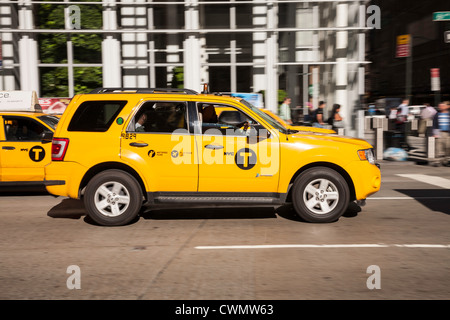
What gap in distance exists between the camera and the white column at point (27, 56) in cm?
1892

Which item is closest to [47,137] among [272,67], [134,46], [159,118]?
[159,118]

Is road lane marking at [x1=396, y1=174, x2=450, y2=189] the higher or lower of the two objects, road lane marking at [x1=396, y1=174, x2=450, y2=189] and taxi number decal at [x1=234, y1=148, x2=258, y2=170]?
the lower

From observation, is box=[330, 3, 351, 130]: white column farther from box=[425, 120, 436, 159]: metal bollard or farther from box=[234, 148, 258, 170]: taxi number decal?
box=[234, 148, 258, 170]: taxi number decal

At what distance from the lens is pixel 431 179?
39.2 feet

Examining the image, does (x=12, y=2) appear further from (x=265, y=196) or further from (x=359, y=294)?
(x=359, y=294)

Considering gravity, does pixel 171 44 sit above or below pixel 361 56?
above

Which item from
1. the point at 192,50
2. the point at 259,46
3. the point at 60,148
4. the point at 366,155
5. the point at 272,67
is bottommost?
the point at 366,155

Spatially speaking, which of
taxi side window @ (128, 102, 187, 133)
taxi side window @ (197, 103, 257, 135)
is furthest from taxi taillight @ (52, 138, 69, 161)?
taxi side window @ (197, 103, 257, 135)

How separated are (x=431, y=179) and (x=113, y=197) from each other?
25.5ft

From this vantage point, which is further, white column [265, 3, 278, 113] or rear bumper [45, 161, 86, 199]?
white column [265, 3, 278, 113]

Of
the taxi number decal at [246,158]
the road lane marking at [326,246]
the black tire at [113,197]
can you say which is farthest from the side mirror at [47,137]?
the road lane marking at [326,246]

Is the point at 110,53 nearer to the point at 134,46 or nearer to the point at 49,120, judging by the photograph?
the point at 134,46

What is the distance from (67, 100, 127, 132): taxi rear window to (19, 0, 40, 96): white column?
41.9ft

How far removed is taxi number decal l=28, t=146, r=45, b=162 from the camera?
32.1 ft
